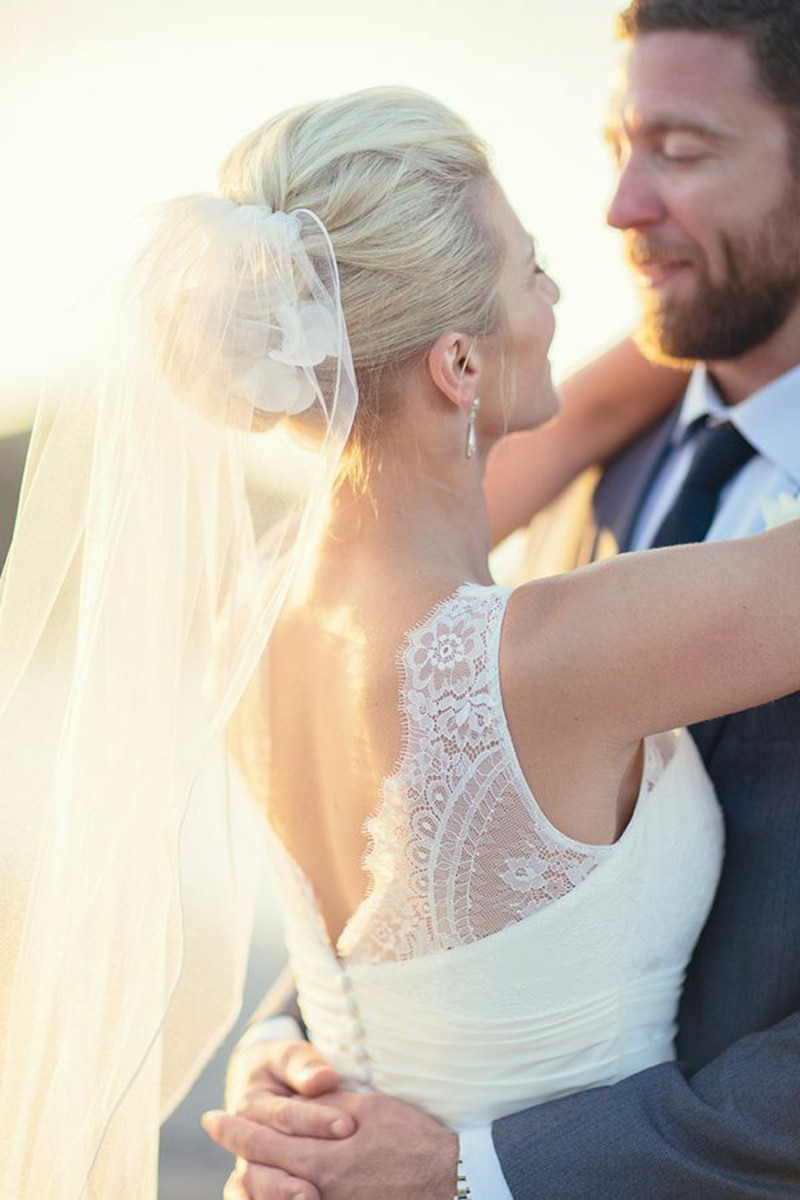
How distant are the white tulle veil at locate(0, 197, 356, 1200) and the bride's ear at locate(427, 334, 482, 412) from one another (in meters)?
0.19

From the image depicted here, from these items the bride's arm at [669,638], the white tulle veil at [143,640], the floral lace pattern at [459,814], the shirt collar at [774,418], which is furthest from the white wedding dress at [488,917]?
the shirt collar at [774,418]

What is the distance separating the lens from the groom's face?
123 inches

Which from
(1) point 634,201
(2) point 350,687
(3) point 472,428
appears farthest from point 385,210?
(1) point 634,201

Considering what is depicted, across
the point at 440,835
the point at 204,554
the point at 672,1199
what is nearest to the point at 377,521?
the point at 204,554

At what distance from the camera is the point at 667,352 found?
3219 millimetres

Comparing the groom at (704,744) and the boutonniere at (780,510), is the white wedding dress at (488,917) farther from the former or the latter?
the boutonniere at (780,510)

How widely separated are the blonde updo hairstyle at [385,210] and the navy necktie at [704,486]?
0.68 m

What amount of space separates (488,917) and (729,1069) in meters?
0.42

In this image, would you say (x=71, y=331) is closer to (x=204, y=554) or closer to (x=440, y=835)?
(x=204, y=554)

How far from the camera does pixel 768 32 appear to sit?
10.2ft

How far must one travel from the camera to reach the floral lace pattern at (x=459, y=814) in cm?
206

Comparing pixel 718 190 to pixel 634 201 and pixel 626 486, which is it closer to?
pixel 634 201

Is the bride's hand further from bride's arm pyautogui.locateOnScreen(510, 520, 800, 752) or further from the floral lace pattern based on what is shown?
bride's arm pyautogui.locateOnScreen(510, 520, 800, 752)

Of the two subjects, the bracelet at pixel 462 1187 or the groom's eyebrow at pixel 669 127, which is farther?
the groom's eyebrow at pixel 669 127
